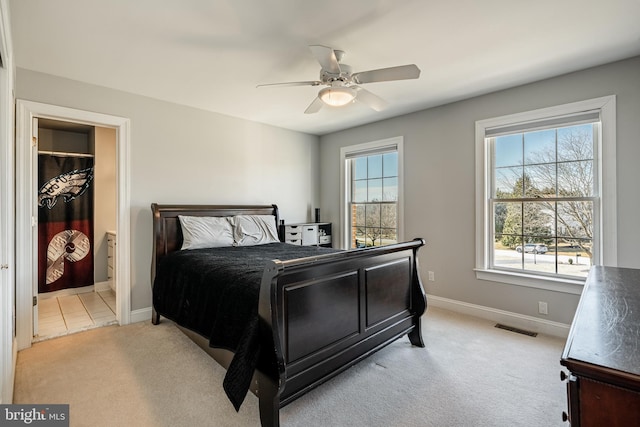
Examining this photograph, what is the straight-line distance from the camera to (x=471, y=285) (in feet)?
11.7

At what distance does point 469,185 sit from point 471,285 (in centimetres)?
117

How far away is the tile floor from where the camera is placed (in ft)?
10.3

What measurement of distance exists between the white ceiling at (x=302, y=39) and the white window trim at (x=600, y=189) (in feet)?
1.17

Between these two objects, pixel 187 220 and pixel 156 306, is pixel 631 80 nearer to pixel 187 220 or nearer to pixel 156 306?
pixel 187 220

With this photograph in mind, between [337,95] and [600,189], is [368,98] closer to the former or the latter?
[337,95]

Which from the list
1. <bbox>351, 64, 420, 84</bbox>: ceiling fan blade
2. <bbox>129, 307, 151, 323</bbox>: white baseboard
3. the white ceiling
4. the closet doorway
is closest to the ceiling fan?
<bbox>351, 64, 420, 84</bbox>: ceiling fan blade

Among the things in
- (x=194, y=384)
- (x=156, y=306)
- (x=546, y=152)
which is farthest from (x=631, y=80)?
(x=156, y=306)

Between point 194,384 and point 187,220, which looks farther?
point 187,220

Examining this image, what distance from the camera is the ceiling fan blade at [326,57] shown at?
2010 mm

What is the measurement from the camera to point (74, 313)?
11.9ft

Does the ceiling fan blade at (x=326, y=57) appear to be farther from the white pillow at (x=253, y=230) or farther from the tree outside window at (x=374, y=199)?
the tree outside window at (x=374, y=199)

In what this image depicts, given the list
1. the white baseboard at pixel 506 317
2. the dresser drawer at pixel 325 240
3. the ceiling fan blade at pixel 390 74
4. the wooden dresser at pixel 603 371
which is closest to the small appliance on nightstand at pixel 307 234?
the dresser drawer at pixel 325 240

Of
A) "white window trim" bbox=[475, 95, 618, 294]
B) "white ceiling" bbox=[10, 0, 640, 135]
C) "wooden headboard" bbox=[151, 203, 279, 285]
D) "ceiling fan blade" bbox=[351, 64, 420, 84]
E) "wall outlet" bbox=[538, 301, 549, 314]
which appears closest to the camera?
"white ceiling" bbox=[10, 0, 640, 135]

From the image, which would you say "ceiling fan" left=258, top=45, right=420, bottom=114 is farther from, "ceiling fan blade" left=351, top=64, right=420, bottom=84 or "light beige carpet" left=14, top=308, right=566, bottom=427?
"light beige carpet" left=14, top=308, right=566, bottom=427
